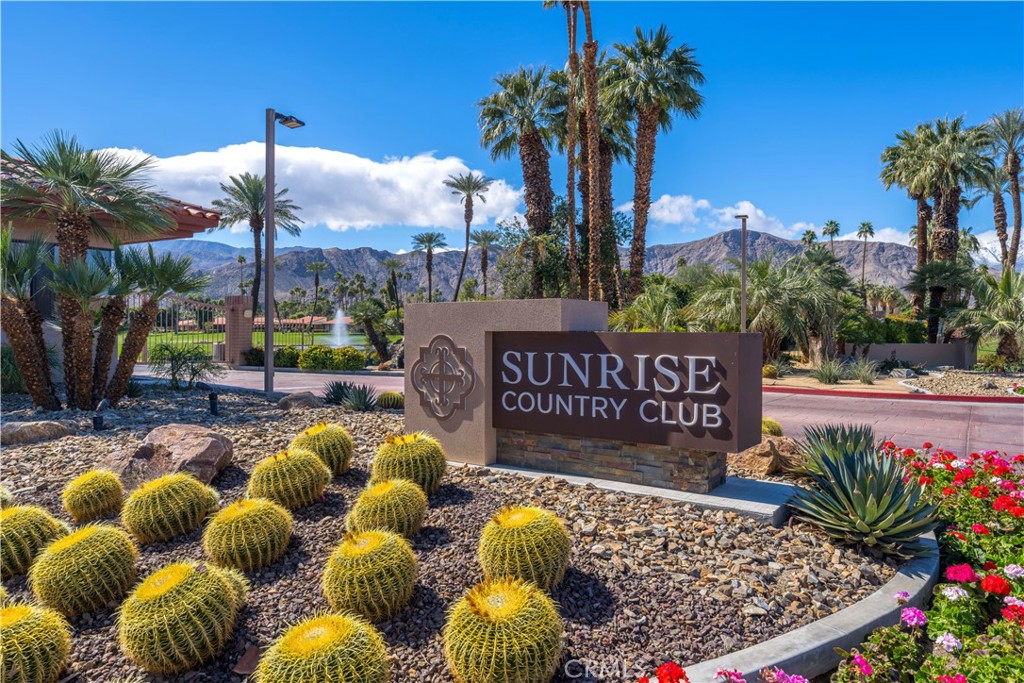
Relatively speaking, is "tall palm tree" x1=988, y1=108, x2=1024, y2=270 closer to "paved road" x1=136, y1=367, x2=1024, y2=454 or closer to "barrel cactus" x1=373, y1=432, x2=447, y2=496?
"paved road" x1=136, y1=367, x2=1024, y2=454

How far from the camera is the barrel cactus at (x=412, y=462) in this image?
5.55 meters

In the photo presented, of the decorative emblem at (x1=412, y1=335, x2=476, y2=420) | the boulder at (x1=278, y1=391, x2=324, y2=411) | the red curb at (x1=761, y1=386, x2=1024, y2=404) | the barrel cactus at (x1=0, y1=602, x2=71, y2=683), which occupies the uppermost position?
the decorative emblem at (x1=412, y1=335, x2=476, y2=420)

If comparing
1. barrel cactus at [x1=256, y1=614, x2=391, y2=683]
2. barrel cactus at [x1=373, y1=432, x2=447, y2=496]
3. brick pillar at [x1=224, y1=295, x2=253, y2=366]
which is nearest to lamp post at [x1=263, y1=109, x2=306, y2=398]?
barrel cactus at [x1=373, y1=432, x2=447, y2=496]

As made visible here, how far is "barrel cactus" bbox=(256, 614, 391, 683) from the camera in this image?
2891mm

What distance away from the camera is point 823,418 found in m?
12.9

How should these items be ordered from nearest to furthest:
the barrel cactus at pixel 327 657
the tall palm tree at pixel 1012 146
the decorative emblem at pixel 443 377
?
the barrel cactus at pixel 327 657 → the decorative emblem at pixel 443 377 → the tall palm tree at pixel 1012 146

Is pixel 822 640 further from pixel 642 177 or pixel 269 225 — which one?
pixel 642 177

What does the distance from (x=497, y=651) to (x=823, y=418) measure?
38.9ft

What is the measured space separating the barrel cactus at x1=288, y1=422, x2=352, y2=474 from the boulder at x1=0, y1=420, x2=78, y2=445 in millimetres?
4360

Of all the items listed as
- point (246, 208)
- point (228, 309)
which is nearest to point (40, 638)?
point (228, 309)

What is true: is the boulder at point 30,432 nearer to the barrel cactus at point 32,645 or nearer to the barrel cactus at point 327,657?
the barrel cactus at point 32,645

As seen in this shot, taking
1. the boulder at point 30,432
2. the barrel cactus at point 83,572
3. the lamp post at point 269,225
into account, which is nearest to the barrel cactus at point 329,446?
the barrel cactus at point 83,572

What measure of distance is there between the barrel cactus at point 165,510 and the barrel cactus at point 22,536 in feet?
1.77

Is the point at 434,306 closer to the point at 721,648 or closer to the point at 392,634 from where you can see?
the point at 392,634
